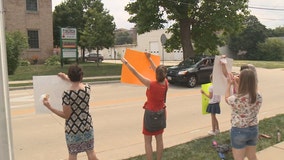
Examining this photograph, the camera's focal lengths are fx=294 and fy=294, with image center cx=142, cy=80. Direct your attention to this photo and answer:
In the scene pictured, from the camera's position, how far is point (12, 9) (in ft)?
99.2

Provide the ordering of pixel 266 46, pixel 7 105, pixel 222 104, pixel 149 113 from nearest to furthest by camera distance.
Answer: pixel 7 105
pixel 149 113
pixel 222 104
pixel 266 46

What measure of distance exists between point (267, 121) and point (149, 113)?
163 inches

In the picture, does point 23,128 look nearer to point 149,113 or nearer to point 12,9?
point 149,113

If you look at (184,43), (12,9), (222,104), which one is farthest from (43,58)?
(222,104)

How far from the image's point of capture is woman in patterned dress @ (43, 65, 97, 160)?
11.4 ft

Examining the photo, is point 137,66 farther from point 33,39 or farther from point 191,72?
point 33,39

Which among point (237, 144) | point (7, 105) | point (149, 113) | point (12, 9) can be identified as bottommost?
point (237, 144)

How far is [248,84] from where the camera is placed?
3.35 meters

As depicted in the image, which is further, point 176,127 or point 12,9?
point 12,9

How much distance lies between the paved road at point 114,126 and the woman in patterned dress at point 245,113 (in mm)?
2202

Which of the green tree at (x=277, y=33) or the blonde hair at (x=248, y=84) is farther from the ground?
the green tree at (x=277, y=33)

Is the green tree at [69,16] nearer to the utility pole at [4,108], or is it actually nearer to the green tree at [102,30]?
the green tree at [102,30]

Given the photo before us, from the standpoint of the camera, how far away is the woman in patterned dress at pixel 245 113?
133 inches

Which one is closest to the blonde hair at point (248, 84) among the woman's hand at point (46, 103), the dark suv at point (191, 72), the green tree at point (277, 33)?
the woman's hand at point (46, 103)
